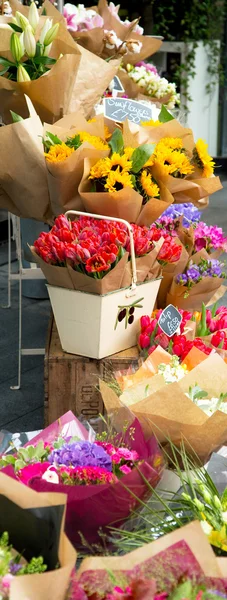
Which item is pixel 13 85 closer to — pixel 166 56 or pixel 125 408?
pixel 125 408

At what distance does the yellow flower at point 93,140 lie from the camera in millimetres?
2773

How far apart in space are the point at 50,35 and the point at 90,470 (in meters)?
2.22

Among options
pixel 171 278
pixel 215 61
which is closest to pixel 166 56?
pixel 215 61

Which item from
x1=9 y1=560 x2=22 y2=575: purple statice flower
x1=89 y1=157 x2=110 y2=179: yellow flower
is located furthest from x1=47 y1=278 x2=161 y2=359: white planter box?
x1=9 y1=560 x2=22 y2=575: purple statice flower

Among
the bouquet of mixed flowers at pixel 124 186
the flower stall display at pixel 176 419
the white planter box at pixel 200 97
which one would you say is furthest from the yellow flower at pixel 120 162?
the white planter box at pixel 200 97

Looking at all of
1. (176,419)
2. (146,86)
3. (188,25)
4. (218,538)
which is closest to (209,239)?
(176,419)

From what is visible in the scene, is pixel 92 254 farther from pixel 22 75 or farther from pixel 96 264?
pixel 22 75

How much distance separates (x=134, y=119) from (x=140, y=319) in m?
0.99

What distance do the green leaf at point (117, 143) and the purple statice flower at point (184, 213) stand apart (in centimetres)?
52

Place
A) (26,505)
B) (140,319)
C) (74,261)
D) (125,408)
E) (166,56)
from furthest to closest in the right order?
(166,56), (140,319), (74,261), (125,408), (26,505)

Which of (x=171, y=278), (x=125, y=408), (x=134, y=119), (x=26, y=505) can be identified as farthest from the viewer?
(x=134, y=119)

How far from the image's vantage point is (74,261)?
94.1 inches

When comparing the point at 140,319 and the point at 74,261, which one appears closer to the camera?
the point at 74,261

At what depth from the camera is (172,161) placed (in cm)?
281
